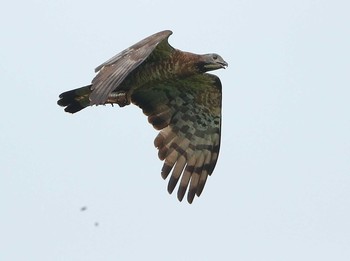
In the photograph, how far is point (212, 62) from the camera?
23078 mm

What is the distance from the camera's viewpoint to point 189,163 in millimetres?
24172

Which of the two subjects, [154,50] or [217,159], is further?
[217,159]

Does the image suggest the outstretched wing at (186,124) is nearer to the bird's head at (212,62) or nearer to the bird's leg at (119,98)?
the bird's leg at (119,98)

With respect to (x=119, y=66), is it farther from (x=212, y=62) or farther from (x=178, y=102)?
(x=178, y=102)

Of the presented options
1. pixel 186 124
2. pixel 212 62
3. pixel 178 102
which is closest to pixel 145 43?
pixel 212 62

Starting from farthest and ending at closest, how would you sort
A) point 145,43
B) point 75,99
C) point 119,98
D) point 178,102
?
point 178,102, point 119,98, point 75,99, point 145,43

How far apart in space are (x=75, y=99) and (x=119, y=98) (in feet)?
2.37

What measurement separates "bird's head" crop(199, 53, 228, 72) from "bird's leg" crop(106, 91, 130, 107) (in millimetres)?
1284

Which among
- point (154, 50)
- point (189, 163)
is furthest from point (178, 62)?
point (189, 163)

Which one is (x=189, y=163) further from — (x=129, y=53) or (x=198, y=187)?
(x=129, y=53)

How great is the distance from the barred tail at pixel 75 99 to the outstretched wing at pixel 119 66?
1150 millimetres

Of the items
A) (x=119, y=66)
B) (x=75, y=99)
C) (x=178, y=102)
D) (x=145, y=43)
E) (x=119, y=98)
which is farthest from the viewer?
(x=178, y=102)

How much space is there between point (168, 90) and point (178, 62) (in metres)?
1.05

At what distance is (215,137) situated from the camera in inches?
958
